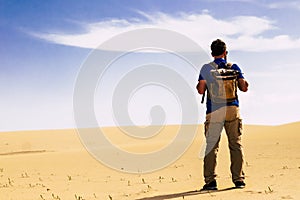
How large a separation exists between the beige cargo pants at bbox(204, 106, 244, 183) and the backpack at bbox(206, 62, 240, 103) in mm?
173

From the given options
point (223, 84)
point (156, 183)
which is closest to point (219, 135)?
point (223, 84)

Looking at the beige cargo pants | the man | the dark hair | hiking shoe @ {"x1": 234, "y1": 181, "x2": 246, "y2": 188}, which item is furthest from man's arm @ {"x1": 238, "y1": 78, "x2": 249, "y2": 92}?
hiking shoe @ {"x1": 234, "y1": 181, "x2": 246, "y2": 188}

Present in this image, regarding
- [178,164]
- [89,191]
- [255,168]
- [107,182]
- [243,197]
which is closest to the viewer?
[243,197]

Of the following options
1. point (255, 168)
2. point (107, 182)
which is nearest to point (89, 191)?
point (107, 182)

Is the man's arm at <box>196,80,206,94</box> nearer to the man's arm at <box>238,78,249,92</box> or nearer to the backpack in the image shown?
the backpack

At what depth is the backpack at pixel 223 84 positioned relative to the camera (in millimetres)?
6145

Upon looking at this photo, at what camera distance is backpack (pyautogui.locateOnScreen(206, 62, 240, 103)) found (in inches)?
242

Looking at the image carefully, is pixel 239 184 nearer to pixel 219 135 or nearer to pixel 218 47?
pixel 219 135

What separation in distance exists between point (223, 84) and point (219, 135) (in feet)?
2.66

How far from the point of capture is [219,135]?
6.29 metres

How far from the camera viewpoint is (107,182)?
8.62 metres

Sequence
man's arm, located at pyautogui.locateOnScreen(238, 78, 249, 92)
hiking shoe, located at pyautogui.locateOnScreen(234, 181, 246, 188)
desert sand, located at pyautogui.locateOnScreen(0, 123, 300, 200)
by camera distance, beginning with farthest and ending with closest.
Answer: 1. hiking shoe, located at pyautogui.locateOnScreen(234, 181, 246, 188)
2. man's arm, located at pyautogui.locateOnScreen(238, 78, 249, 92)
3. desert sand, located at pyautogui.locateOnScreen(0, 123, 300, 200)

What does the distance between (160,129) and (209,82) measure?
3569 centimetres

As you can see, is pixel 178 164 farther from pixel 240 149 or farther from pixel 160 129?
pixel 160 129
